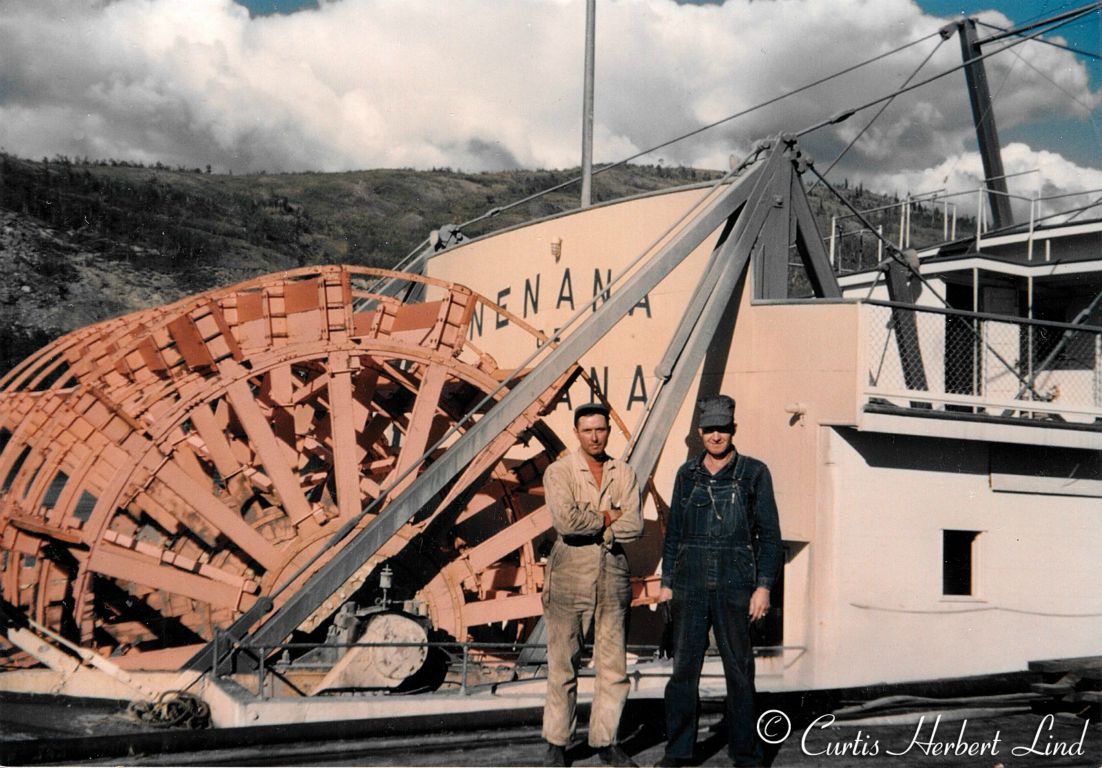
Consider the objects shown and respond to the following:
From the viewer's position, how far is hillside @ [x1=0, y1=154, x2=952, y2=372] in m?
33.9

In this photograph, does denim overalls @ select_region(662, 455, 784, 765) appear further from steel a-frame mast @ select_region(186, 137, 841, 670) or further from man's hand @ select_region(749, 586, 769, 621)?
steel a-frame mast @ select_region(186, 137, 841, 670)

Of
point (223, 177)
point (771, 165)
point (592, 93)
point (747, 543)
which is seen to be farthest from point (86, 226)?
point (747, 543)

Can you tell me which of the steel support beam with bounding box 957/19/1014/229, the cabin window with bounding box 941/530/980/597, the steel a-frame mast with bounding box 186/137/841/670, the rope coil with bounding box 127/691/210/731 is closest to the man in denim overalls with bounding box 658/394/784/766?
the steel a-frame mast with bounding box 186/137/841/670

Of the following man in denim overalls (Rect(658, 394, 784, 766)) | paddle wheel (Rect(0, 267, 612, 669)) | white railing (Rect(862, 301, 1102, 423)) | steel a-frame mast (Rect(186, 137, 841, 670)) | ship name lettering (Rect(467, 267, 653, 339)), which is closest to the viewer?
man in denim overalls (Rect(658, 394, 784, 766))

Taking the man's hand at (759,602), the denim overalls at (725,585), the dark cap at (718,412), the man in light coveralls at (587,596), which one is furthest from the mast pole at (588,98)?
the man's hand at (759,602)

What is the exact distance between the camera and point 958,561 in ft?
27.2

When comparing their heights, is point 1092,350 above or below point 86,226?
below

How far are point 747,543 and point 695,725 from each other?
0.84 m

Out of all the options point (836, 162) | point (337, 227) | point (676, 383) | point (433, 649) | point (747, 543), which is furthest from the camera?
point (337, 227)

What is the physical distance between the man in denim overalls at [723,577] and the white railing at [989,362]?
3.90 m

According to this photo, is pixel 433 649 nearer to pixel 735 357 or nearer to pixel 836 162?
pixel 735 357

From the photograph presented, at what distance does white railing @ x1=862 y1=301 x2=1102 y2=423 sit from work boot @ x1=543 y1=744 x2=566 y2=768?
467 cm

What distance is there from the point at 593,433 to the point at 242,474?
6.84 metres

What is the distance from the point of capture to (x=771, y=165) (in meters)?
8.66
